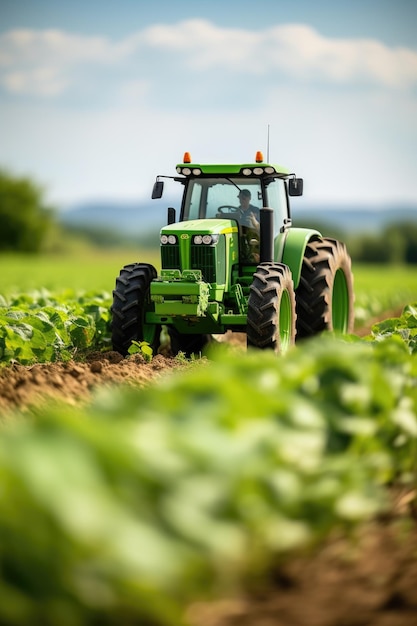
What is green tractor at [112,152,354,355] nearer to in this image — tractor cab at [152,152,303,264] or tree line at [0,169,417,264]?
tractor cab at [152,152,303,264]

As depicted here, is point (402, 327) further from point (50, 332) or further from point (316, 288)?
point (50, 332)

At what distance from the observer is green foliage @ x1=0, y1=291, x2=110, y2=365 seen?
32.8ft

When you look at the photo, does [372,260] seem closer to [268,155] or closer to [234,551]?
[268,155]

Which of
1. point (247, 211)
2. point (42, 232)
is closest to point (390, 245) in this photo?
point (42, 232)

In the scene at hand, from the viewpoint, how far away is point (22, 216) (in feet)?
270

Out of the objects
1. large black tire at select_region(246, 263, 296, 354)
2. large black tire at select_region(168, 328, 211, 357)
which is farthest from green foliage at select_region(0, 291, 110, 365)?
large black tire at select_region(246, 263, 296, 354)

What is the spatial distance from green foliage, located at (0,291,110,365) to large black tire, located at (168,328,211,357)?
0.80 meters

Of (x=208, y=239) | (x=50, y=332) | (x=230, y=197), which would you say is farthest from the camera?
(x=230, y=197)

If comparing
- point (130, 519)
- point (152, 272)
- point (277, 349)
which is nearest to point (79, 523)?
point (130, 519)

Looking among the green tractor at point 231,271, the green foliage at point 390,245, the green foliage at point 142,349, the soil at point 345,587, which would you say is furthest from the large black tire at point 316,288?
the green foliage at point 390,245

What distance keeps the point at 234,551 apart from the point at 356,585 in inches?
40.0

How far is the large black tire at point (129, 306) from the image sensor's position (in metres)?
10.0

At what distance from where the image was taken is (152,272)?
1043cm

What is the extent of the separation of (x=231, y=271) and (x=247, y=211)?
686mm
